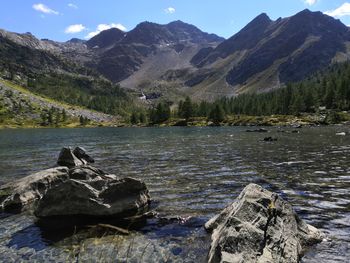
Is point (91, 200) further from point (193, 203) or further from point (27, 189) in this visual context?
point (27, 189)

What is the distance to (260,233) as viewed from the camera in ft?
50.8

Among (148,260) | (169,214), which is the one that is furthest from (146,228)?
(148,260)

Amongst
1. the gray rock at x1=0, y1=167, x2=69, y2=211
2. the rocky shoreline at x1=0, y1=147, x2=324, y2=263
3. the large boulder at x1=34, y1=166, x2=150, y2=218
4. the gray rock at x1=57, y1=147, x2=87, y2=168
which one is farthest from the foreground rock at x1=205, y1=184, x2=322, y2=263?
the gray rock at x1=57, y1=147, x2=87, y2=168

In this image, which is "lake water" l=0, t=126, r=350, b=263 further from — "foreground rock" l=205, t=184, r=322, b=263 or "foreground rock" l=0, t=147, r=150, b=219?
"foreground rock" l=0, t=147, r=150, b=219

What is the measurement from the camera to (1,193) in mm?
28406

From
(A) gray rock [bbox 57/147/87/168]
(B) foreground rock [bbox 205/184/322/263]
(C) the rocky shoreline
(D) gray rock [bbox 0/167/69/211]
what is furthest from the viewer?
(A) gray rock [bbox 57/147/87/168]

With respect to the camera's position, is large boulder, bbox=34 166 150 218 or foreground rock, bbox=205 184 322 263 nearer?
foreground rock, bbox=205 184 322 263

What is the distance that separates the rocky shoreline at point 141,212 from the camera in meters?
15.0

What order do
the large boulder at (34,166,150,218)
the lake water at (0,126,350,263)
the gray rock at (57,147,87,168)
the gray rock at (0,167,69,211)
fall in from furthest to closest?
the gray rock at (57,147,87,168) < the gray rock at (0,167,69,211) < the large boulder at (34,166,150,218) < the lake water at (0,126,350,263)

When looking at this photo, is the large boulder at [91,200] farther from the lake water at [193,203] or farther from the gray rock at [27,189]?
the gray rock at [27,189]

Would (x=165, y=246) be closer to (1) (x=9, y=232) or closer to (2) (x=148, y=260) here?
(2) (x=148, y=260)

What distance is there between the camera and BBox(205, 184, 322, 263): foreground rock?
1439cm

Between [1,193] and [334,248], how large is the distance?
2424 cm

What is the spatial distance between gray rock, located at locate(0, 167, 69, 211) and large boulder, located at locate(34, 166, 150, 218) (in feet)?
11.3
